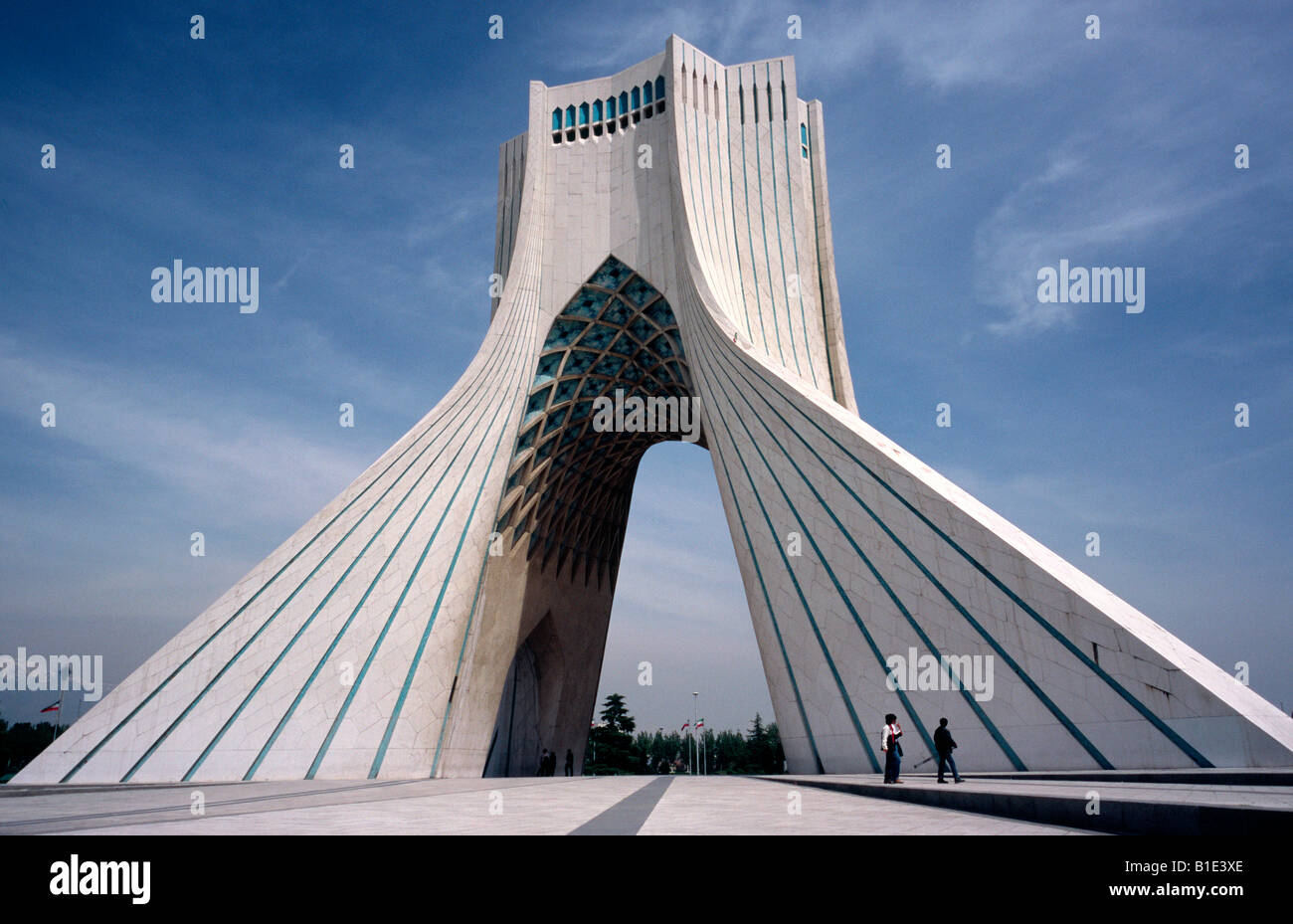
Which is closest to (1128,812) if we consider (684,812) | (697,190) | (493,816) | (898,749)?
(684,812)

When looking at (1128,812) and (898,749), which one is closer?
(1128,812)

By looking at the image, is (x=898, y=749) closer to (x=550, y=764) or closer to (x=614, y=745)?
(x=550, y=764)

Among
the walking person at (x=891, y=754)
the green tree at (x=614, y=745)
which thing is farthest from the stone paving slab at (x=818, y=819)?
the green tree at (x=614, y=745)

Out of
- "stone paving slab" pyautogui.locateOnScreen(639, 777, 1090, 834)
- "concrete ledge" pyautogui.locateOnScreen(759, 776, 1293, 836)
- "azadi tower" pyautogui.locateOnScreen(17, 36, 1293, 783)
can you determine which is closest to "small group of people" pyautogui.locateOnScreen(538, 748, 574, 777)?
"azadi tower" pyautogui.locateOnScreen(17, 36, 1293, 783)

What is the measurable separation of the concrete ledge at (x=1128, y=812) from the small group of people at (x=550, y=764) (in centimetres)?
1662

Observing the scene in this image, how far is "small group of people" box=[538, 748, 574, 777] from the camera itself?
20573 mm

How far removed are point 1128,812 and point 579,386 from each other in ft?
50.0

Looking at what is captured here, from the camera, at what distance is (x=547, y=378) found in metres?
17.0

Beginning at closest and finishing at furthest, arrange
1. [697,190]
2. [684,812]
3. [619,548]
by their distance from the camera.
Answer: [684,812]
[697,190]
[619,548]

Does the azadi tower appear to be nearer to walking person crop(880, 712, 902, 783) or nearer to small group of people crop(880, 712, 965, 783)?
small group of people crop(880, 712, 965, 783)

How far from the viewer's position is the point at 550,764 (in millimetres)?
20859

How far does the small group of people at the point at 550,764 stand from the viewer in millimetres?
20573
